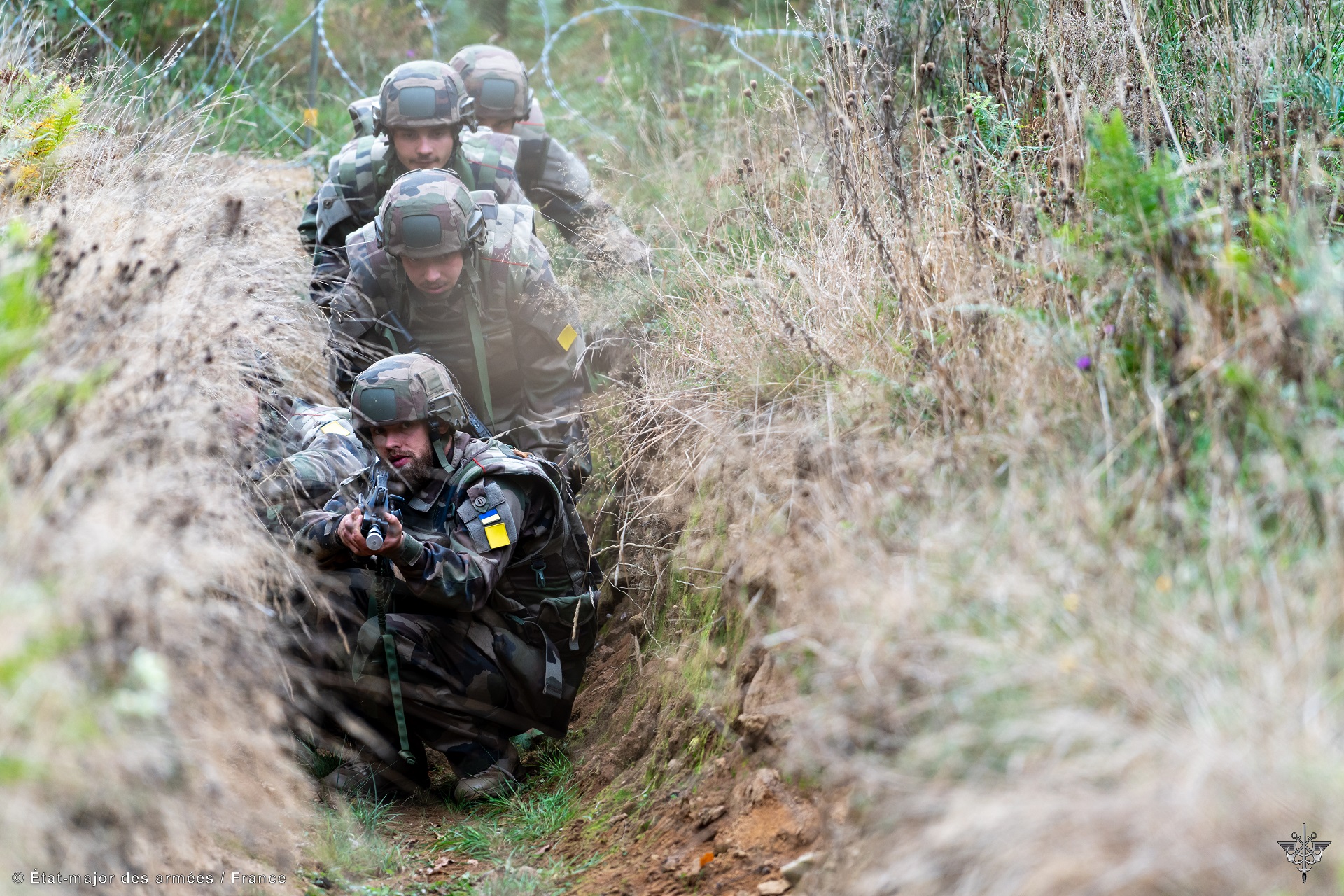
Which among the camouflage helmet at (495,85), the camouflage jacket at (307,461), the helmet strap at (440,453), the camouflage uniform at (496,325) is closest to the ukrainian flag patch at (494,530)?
the helmet strap at (440,453)

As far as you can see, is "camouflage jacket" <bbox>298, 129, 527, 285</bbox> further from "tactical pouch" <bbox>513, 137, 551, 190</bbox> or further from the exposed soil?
the exposed soil

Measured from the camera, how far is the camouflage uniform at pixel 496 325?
Result: 5.07 meters

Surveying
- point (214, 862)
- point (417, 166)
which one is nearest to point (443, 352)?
point (417, 166)

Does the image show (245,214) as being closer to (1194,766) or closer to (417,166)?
(417,166)

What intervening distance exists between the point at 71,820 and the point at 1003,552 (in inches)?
71.4

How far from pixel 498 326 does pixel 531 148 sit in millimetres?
1608

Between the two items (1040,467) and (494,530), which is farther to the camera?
(494,530)

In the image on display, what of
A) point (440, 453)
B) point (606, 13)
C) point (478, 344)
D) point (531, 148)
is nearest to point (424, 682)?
point (440, 453)

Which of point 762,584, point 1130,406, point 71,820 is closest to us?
point 71,820

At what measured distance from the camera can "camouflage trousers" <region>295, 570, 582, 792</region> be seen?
4086 millimetres

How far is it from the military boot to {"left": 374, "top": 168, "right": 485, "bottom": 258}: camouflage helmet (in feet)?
6.87

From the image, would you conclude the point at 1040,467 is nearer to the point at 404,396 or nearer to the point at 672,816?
the point at 672,816

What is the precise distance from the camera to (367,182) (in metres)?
5.74

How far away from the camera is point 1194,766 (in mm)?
1729
